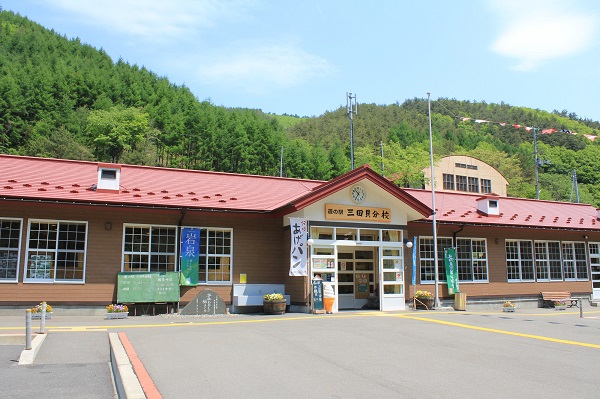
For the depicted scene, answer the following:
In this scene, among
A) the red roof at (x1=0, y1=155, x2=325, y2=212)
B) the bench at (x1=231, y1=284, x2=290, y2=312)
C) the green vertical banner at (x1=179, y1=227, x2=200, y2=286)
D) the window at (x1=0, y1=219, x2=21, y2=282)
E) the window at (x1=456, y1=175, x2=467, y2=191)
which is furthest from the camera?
the window at (x1=456, y1=175, x2=467, y2=191)

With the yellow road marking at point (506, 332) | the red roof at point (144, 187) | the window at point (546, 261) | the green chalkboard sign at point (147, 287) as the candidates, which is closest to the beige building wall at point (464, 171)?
the window at point (546, 261)

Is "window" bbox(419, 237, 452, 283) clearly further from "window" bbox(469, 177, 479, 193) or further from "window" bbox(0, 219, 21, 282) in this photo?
"window" bbox(469, 177, 479, 193)

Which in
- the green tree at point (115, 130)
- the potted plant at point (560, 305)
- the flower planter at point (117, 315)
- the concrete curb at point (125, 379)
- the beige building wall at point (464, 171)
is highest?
the green tree at point (115, 130)

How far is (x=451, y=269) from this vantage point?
21172 millimetres

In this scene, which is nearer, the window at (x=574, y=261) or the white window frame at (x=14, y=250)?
the white window frame at (x=14, y=250)

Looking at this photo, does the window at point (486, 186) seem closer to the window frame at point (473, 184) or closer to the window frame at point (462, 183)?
the window frame at point (473, 184)

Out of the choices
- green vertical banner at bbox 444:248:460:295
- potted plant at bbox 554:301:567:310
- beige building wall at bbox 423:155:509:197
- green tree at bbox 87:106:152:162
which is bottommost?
potted plant at bbox 554:301:567:310

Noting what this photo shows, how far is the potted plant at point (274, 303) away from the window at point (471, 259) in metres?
8.68

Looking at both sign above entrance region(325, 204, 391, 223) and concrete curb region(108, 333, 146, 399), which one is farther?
sign above entrance region(325, 204, 391, 223)

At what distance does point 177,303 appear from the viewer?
1725cm

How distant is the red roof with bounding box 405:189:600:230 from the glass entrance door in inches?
114

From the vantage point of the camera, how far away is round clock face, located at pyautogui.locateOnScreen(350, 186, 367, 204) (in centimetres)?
1884

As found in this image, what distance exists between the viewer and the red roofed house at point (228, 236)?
16109 mm

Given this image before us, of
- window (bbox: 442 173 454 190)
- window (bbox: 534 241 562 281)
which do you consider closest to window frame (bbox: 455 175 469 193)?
window (bbox: 442 173 454 190)
